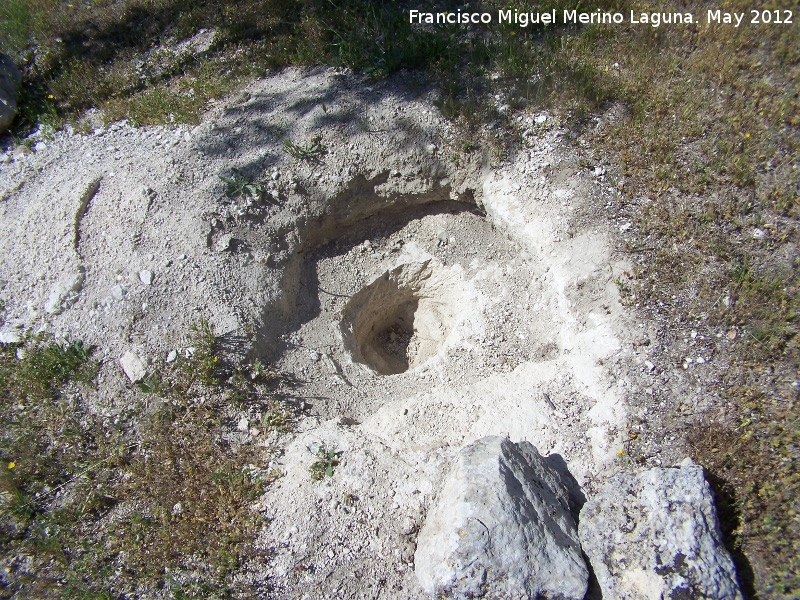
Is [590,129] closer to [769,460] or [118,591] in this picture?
[769,460]

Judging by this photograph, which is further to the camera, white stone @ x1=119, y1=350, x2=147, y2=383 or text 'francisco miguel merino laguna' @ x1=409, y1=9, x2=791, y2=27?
text 'francisco miguel merino laguna' @ x1=409, y1=9, x2=791, y2=27

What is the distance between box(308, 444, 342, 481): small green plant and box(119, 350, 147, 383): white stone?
1556 mm

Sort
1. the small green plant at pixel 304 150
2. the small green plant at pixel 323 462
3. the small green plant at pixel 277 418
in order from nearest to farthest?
the small green plant at pixel 323 462, the small green plant at pixel 277 418, the small green plant at pixel 304 150

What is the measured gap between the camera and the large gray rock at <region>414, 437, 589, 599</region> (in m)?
2.65

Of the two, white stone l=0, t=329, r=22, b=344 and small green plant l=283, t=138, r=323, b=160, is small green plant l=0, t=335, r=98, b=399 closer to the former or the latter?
white stone l=0, t=329, r=22, b=344

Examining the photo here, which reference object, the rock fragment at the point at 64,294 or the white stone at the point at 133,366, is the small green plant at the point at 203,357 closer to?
the white stone at the point at 133,366

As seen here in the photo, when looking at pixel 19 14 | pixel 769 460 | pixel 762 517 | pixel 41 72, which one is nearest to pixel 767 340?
pixel 769 460

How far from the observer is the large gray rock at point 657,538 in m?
2.60

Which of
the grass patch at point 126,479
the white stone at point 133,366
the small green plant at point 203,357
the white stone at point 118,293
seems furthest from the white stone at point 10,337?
the small green plant at point 203,357

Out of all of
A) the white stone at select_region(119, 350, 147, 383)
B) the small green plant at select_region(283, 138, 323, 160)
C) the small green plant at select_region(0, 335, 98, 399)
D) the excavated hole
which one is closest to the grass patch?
the small green plant at select_region(0, 335, 98, 399)

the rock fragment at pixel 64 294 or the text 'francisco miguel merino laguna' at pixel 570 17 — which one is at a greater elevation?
the text 'francisco miguel merino laguna' at pixel 570 17

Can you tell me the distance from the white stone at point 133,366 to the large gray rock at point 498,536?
8.32 ft

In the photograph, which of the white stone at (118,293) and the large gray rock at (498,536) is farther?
the white stone at (118,293)

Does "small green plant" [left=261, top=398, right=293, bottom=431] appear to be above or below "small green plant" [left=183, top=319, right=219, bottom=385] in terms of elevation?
below
